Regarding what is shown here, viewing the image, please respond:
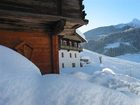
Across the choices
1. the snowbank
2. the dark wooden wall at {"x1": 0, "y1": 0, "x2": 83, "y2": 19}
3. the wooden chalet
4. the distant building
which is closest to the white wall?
the distant building

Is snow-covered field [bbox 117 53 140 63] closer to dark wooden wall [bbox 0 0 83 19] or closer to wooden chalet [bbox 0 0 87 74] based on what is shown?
wooden chalet [bbox 0 0 87 74]

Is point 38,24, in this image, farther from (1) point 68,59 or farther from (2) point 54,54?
(1) point 68,59

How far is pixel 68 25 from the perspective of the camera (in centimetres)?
1321

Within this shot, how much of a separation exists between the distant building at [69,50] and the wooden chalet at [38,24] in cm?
3187

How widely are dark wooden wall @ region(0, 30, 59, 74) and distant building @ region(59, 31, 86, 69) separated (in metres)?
31.7

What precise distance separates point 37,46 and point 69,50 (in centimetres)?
3516

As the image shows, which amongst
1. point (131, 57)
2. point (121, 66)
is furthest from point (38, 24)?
point (131, 57)

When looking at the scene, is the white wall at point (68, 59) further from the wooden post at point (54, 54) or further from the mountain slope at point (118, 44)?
the mountain slope at point (118, 44)

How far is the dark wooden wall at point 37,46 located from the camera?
11875 mm

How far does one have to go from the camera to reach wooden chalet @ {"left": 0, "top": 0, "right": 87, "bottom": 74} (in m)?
11.3

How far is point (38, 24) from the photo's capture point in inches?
493

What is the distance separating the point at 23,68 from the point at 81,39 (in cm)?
3979

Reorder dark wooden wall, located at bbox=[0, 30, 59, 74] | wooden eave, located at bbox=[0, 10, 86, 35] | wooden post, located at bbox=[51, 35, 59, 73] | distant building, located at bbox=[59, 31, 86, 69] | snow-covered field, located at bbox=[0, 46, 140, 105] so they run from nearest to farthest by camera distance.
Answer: snow-covered field, located at bbox=[0, 46, 140, 105], wooden eave, located at bbox=[0, 10, 86, 35], dark wooden wall, located at bbox=[0, 30, 59, 74], wooden post, located at bbox=[51, 35, 59, 73], distant building, located at bbox=[59, 31, 86, 69]

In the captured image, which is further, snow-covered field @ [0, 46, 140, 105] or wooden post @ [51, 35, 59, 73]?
wooden post @ [51, 35, 59, 73]
